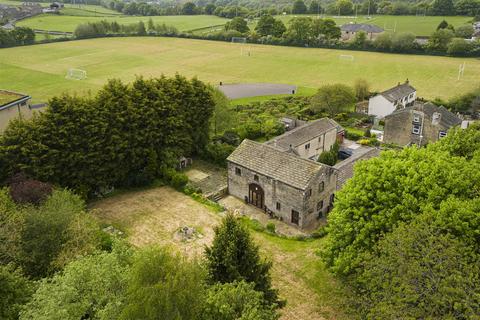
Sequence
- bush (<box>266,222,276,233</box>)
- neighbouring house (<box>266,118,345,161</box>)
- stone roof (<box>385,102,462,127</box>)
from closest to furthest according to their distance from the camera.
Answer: bush (<box>266,222,276,233</box>) → neighbouring house (<box>266,118,345,161</box>) → stone roof (<box>385,102,462,127</box>)

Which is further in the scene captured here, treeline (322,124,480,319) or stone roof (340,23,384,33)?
stone roof (340,23,384,33)

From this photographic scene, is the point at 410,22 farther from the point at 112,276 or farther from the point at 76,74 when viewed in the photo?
the point at 112,276

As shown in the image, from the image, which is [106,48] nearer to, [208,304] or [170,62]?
[170,62]

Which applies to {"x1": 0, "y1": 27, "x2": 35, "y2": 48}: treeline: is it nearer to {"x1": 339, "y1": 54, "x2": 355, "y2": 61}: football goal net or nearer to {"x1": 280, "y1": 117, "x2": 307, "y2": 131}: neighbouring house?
{"x1": 339, "y1": 54, "x2": 355, "y2": 61}: football goal net

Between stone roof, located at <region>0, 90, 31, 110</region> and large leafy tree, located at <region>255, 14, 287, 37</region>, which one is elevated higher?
large leafy tree, located at <region>255, 14, 287, 37</region>

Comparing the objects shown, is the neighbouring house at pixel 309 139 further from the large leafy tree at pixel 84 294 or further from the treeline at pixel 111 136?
the large leafy tree at pixel 84 294

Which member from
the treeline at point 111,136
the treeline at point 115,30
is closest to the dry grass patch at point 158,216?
the treeline at point 111,136

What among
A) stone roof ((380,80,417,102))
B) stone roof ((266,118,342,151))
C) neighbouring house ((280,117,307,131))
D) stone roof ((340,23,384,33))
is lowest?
neighbouring house ((280,117,307,131))

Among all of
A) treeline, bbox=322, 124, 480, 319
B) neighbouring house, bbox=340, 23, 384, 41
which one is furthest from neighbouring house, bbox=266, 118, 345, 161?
neighbouring house, bbox=340, 23, 384, 41
